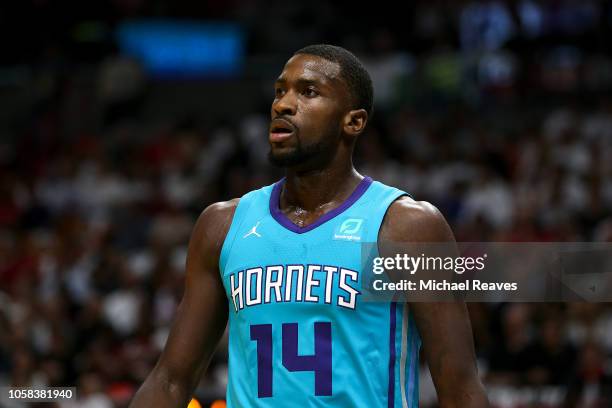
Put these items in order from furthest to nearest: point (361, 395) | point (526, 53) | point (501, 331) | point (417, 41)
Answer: point (417, 41), point (526, 53), point (501, 331), point (361, 395)

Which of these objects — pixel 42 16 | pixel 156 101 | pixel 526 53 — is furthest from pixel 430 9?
pixel 42 16

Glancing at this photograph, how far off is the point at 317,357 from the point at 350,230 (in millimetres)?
477

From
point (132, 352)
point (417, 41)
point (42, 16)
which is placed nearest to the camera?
point (132, 352)

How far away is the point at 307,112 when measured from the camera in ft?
13.5

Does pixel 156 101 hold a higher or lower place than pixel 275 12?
lower

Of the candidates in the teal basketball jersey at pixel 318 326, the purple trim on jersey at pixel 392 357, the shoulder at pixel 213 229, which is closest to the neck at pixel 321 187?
the teal basketball jersey at pixel 318 326

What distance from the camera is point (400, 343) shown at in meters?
3.99

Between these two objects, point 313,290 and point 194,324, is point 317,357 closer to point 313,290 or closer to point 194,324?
point 313,290

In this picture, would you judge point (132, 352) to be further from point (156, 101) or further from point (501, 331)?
point (156, 101)

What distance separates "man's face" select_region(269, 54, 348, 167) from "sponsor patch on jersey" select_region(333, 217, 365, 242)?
0.28 m

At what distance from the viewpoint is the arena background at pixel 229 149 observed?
931cm

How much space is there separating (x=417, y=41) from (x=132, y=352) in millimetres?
6761
